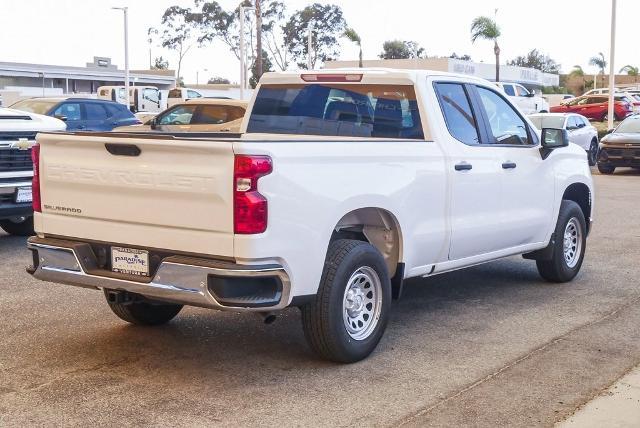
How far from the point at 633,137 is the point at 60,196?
765 inches

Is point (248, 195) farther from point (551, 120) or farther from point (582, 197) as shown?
point (551, 120)

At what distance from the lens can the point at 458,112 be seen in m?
7.50

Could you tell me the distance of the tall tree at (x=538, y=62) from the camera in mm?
101812

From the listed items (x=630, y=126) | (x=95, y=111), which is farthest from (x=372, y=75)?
(x=630, y=126)

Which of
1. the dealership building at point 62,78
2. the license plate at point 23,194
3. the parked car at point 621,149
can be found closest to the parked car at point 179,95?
the dealership building at point 62,78

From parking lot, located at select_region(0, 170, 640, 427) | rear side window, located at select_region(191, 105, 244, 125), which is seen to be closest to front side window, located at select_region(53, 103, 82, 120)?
rear side window, located at select_region(191, 105, 244, 125)

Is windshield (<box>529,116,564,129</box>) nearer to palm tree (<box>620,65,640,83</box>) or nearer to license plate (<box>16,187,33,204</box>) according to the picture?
license plate (<box>16,187,33,204</box>)

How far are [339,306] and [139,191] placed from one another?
142cm

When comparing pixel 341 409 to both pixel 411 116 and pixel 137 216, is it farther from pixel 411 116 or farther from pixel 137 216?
pixel 411 116

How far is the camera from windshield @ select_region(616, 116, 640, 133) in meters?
23.6

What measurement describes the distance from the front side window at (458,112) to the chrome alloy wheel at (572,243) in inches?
77.5

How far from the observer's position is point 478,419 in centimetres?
511

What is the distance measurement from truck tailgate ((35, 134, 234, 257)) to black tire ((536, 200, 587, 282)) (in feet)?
14.4

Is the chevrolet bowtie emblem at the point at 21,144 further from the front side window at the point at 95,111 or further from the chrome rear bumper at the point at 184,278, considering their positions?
the front side window at the point at 95,111
